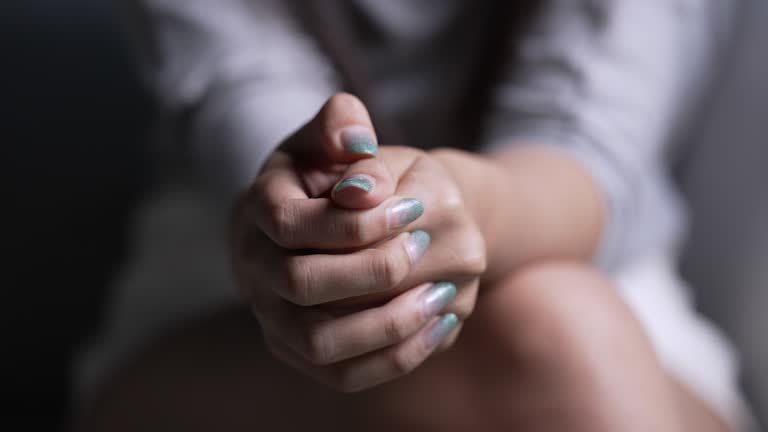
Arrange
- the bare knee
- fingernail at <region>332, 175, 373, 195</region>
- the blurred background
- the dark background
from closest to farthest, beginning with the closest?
fingernail at <region>332, 175, 373, 195</region> < the bare knee < the blurred background < the dark background

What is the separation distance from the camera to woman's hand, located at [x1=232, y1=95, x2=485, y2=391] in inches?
9.5

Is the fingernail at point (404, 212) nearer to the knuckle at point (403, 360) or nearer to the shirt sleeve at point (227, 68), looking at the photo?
the knuckle at point (403, 360)

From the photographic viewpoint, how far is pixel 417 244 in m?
0.25

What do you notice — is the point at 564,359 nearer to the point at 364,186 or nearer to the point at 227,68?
the point at 364,186

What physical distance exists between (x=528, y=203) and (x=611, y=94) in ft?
0.40

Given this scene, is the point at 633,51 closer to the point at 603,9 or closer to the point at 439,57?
the point at 603,9

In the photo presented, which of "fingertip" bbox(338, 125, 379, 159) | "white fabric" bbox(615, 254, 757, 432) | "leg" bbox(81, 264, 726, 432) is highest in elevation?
"fingertip" bbox(338, 125, 379, 159)

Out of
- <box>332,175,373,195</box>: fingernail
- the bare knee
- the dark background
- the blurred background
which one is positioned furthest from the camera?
the dark background

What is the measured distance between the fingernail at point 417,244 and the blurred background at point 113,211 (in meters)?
0.24

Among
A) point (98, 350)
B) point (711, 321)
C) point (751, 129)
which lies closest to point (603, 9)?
point (751, 129)

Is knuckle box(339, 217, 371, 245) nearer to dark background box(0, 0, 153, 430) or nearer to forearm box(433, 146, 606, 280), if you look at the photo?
forearm box(433, 146, 606, 280)

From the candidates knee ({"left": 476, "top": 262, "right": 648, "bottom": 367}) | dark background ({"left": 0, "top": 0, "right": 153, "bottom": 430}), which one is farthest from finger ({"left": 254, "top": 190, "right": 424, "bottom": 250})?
dark background ({"left": 0, "top": 0, "right": 153, "bottom": 430})

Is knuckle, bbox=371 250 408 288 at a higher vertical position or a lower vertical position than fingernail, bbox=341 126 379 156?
lower

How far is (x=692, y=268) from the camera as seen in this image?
0.61m
